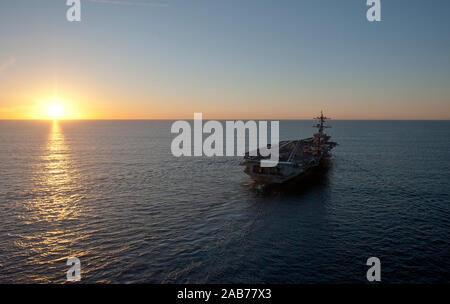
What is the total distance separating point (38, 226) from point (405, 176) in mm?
86274

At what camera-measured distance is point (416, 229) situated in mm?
39594

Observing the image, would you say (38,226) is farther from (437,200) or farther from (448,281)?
(437,200)

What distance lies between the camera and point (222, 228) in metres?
40.5

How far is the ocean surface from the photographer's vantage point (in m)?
29.1

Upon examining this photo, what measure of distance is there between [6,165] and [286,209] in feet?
313

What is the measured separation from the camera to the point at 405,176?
74.8m

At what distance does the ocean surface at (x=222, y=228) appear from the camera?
2908 cm

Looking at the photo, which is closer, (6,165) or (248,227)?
(248,227)

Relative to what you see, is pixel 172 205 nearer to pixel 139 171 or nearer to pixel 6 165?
pixel 139 171

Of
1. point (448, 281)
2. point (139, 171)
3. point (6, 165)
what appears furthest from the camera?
point (6, 165)
